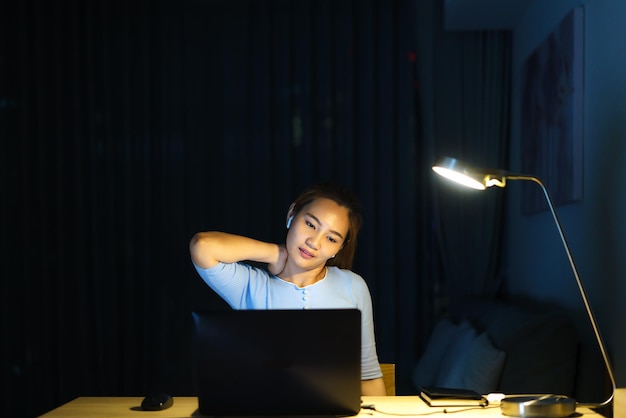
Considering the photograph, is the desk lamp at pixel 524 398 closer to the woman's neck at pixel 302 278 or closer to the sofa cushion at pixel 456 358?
the woman's neck at pixel 302 278

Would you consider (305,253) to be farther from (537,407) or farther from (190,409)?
(537,407)

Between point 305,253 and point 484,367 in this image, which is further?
point 484,367

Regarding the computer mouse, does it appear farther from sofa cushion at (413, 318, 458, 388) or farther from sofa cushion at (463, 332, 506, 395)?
sofa cushion at (413, 318, 458, 388)

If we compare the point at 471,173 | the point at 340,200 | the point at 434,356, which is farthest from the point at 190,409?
the point at 434,356

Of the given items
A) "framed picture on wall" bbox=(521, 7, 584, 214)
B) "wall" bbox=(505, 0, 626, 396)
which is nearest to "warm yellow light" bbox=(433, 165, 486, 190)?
"wall" bbox=(505, 0, 626, 396)

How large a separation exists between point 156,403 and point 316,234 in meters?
0.64

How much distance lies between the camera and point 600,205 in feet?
8.35

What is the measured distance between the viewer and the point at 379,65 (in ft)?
14.2

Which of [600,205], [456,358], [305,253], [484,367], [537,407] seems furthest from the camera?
[456,358]

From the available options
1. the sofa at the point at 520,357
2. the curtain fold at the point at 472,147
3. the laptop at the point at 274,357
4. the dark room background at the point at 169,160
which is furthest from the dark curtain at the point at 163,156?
the laptop at the point at 274,357

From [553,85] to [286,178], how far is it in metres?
1.67

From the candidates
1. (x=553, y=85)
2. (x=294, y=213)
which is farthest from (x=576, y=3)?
(x=294, y=213)

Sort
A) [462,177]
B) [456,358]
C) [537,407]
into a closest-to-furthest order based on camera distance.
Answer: [537,407], [462,177], [456,358]

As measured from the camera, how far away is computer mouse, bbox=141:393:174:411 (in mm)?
1830
